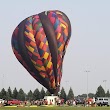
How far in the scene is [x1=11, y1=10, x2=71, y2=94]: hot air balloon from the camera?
51.1 metres

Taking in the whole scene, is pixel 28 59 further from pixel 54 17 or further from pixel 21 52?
pixel 54 17

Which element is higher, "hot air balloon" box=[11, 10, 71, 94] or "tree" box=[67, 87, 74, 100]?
Answer: "tree" box=[67, 87, 74, 100]

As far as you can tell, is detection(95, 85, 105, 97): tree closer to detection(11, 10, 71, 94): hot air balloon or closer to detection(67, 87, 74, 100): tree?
detection(67, 87, 74, 100): tree

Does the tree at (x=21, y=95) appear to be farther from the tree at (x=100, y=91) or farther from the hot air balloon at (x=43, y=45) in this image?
the hot air balloon at (x=43, y=45)

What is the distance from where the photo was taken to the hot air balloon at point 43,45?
5112 centimetres

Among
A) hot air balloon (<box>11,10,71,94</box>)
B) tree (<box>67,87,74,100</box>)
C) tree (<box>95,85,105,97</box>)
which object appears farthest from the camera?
tree (<box>67,87,74,100</box>)

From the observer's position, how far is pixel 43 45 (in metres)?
51.1

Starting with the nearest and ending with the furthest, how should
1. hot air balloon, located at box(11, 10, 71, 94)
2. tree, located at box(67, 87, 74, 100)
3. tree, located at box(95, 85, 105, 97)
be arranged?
hot air balloon, located at box(11, 10, 71, 94) < tree, located at box(95, 85, 105, 97) < tree, located at box(67, 87, 74, 100)

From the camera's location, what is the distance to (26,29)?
51812mm

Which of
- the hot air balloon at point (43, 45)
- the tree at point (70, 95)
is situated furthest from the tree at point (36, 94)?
the hot air balloon at point (43, 45)

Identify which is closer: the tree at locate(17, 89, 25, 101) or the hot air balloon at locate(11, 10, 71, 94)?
the hot air balloon at locate(11, 10, 71, 94)

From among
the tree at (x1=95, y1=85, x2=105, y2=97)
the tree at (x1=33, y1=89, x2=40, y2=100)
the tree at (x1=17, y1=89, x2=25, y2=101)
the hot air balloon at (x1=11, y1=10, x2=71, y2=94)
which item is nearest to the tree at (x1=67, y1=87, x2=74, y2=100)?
the tree at (x1=95, y1=85, x2=105, y2=97)

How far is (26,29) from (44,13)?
3.77 meters

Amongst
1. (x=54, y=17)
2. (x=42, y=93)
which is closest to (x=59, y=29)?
(x=54, y=17)
